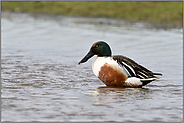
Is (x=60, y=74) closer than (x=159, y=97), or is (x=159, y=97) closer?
(x=159, y=97)

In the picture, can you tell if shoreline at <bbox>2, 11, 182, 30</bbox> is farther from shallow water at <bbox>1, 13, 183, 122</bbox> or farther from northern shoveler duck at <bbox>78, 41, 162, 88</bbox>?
northern shoveler duck at <bbox>78, 41, 162, 88</bbox>

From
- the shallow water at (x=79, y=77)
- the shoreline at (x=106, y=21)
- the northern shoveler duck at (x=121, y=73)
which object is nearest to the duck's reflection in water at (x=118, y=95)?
the shallow water at (x=79, y=77)

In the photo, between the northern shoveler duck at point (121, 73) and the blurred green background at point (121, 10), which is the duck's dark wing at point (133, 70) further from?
the blurred green background at point (121, 10)

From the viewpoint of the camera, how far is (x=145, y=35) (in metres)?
12.8

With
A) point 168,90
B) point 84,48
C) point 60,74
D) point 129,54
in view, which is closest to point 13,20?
point 84,48

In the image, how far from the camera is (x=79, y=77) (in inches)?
284

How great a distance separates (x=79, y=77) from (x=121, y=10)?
33.7ft

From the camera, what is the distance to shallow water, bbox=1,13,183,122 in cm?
486

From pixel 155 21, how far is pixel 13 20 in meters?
5.89

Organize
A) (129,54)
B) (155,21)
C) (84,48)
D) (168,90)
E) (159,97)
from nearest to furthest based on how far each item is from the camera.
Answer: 1. (159,97)
2. (168,90)
3. (129,54)
4. (84,48)
5. (155,21)

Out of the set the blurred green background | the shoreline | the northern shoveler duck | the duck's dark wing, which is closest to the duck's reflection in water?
the northern shoveler duck

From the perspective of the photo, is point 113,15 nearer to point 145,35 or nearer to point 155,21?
point 155,21

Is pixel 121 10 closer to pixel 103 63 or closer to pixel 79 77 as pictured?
pixel 79 77

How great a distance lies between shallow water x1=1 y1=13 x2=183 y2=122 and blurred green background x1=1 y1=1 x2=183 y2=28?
1.70 metres
